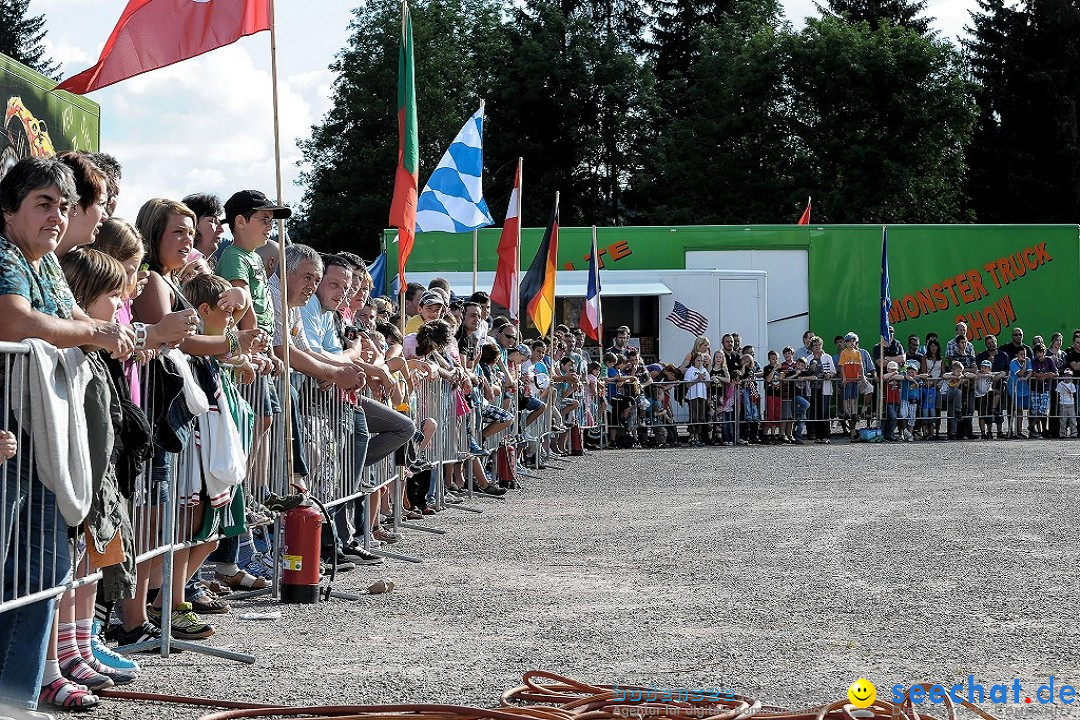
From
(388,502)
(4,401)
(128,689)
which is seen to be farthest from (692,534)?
(4,401)

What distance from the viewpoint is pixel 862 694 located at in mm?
4828

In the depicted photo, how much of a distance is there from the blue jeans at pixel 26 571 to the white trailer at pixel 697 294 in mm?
20980

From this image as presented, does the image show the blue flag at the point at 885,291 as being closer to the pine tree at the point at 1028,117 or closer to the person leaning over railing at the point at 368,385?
the person leaning over railing at the point at 368,385

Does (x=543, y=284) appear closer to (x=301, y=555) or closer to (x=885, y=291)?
(x=885, y=291)

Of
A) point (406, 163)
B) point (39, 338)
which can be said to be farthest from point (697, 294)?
point (39, 338)

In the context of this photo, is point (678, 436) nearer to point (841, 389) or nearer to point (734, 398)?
point (734, 398)

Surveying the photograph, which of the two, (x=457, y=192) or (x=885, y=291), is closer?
(x=457, y=192)

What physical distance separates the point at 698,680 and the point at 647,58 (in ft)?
183

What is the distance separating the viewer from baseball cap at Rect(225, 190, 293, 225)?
7.83 meters

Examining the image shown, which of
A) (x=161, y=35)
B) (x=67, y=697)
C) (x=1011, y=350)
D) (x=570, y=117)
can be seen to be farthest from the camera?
(x=570, y=117)

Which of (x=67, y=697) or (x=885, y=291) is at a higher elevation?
(x=885, y=291)

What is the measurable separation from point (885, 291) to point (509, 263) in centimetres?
909

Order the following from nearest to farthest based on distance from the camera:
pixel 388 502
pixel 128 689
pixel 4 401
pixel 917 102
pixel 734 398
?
pixel 4 401, pixel 128 689, pixel 388 502, pixel 734 398, pixel 917 102

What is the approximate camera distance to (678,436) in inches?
984
